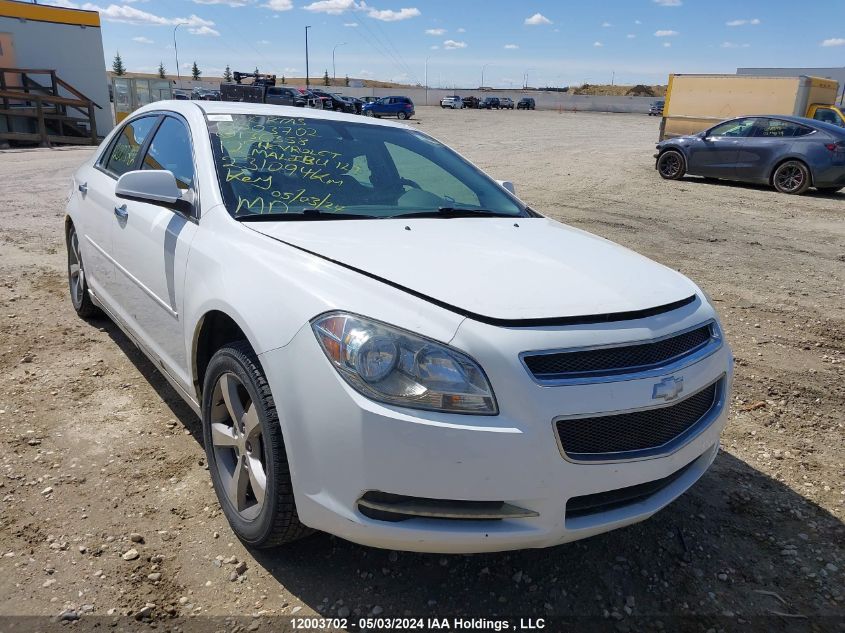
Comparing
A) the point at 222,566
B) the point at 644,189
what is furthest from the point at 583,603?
the point at 644,189

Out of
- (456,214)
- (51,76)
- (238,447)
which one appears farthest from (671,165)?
(51,76)

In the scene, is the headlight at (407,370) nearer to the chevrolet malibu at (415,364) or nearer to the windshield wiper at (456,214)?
the chevrolet malibu at (415,364)

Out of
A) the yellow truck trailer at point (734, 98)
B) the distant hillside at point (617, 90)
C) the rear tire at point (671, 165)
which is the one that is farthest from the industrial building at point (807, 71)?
the rear tire at point (671, 165)

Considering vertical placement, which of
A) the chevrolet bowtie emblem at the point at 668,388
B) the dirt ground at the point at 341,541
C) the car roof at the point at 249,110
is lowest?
the dirt ground at the point at 341,541

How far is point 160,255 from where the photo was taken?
3088 millimetres

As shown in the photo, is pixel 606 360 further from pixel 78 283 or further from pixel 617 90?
pixel 617 90

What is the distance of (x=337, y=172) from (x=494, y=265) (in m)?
1.20

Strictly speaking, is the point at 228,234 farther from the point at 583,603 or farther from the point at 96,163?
the point at 96,163

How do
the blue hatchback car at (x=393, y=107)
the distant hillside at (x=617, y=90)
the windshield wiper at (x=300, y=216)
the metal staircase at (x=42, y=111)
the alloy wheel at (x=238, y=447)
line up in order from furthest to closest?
the distant hillside at (x=617, y=90), the blue hatchback car at (x=393, y=107), the metal staircase at (x=42, y=111), the windshield wiper at (x=300, y=216), the alloy wheel at (x=238, y=447)

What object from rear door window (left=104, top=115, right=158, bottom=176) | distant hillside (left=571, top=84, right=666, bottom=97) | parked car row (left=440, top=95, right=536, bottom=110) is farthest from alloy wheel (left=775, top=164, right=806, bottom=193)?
distant hillside (left=571, top=84, right=666, bottom=97)

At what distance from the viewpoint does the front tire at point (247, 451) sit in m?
2.22

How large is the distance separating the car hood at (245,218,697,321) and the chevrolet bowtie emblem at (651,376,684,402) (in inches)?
10.5

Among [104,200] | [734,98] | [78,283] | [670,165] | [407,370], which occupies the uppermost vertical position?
[734,98]

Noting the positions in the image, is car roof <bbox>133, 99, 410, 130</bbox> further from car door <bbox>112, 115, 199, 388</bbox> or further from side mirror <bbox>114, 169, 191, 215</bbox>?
side mirror <bbox>114, 169, 191, 215</bbox>
